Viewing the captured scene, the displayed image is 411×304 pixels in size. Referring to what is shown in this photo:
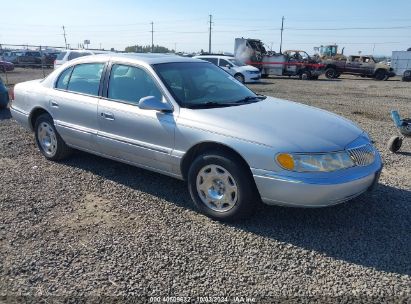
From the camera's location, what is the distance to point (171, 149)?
4.07 meters

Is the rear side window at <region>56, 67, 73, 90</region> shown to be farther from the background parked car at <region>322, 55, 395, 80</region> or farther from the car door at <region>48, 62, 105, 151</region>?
the background parked car at <region>322, 55, 395, 80</region>

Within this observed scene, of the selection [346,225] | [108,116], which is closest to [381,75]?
[346,225]

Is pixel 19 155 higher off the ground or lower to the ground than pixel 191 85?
lower

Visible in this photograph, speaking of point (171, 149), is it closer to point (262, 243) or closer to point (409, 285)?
point (262, 243)

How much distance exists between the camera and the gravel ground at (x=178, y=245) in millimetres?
2848

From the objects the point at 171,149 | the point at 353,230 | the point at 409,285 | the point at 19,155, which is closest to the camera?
the point at 409,285

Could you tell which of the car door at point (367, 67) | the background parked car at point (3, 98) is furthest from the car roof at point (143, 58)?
the car door at point (367, 67)

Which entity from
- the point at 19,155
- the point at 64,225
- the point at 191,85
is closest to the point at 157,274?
the point at 64,225

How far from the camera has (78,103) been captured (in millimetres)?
4910

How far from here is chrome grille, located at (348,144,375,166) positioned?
11.9 feet

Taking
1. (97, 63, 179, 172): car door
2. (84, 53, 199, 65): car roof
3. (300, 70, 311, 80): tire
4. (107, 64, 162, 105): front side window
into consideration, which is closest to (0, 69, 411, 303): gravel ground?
(97, 63, 179, 172): car door

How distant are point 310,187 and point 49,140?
3936 mm

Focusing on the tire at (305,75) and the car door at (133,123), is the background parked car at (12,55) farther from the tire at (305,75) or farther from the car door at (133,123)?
the car door at (133,123)

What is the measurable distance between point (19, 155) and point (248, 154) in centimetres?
406
